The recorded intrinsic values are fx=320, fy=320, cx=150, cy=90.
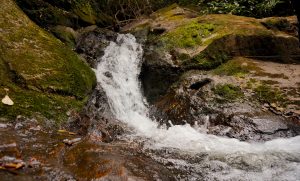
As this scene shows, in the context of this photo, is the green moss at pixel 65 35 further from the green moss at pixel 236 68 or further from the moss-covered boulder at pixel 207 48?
the green moss at pixel 236 68

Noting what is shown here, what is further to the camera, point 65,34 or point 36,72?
point 65,34

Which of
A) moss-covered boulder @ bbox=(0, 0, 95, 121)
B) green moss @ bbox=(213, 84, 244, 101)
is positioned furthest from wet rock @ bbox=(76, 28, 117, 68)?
green moss @ bbox=(213, 84, 244, 101)

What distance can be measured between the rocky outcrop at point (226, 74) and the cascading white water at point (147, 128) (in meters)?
0.28

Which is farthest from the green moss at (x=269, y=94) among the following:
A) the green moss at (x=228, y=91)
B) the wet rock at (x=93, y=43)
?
the wet rock at (x=93, y=43)

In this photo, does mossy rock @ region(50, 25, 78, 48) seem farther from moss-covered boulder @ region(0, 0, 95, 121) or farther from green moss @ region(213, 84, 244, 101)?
green moss @ region(213, 84, 244, 101)

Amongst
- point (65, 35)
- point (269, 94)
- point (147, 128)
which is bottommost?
point (147, 128)

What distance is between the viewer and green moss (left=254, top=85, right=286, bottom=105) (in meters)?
6.23

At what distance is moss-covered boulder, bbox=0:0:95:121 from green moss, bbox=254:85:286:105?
11.0 ft

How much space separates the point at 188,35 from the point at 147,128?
117 inches

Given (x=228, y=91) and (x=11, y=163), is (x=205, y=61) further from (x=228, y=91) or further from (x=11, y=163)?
(x=11, y=163)

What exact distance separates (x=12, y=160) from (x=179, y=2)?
464 inches

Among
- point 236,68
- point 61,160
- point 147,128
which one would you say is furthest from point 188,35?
point 61,160

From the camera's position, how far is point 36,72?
5.15 meters

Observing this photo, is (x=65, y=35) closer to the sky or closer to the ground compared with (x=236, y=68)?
closer to the sky
